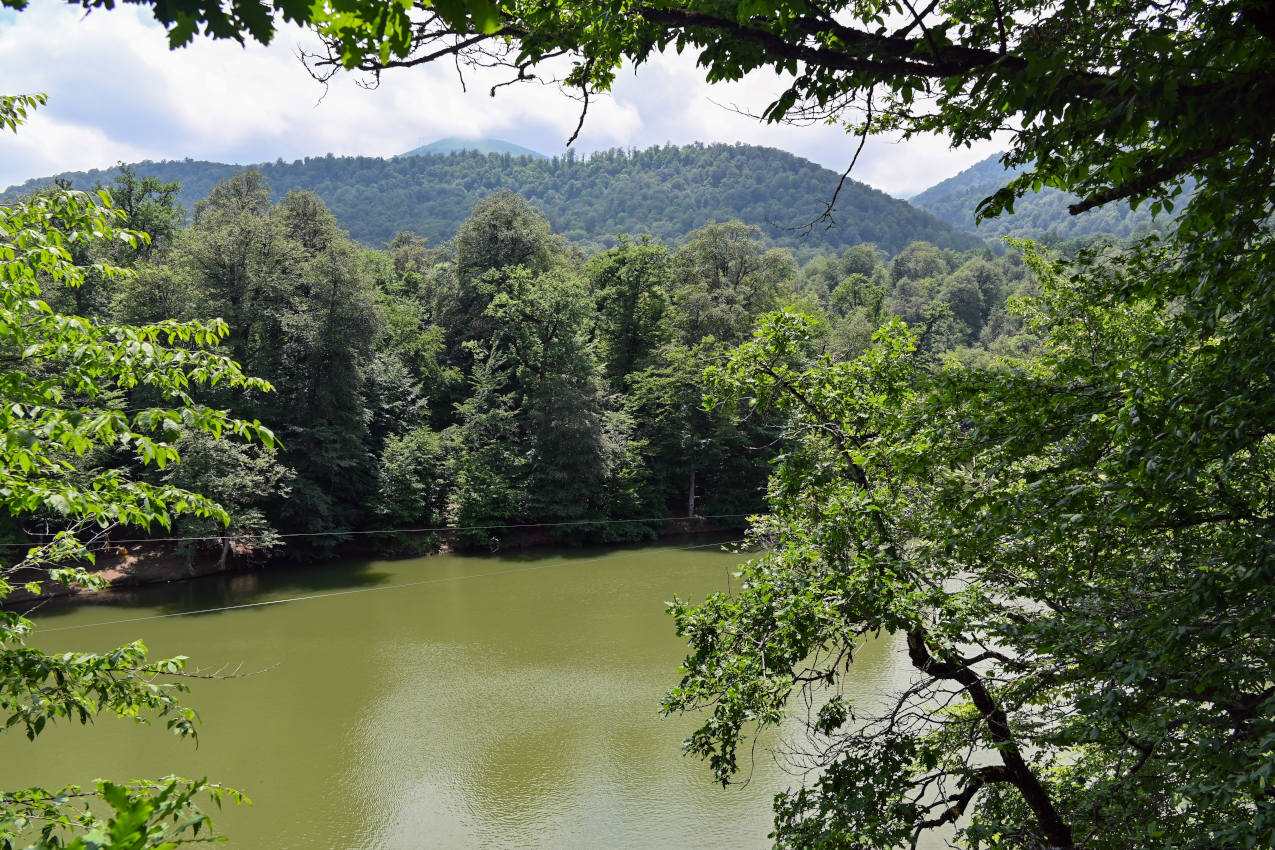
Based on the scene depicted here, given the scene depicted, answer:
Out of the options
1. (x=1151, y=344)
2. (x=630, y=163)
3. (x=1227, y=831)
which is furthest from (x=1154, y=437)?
(x=630, y=163)

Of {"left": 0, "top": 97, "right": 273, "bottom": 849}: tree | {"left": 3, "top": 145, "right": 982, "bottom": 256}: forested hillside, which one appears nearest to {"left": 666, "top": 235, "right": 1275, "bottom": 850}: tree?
{"left": 0, "top": 97, "right": 273, "bottom": 849}: tree

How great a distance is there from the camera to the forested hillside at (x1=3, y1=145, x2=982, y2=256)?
363 feet

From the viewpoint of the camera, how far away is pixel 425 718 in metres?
10.3

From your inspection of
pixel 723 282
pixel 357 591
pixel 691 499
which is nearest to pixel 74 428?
pixel 357 591

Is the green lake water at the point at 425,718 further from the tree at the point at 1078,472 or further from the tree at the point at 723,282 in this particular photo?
the tree at the point at 723,282

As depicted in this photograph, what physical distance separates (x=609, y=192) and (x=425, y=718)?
13036cm

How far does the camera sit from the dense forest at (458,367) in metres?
17.4

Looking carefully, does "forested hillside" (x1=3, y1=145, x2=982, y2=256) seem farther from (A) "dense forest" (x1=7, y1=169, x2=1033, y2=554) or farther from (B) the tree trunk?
(B) the tree trunk

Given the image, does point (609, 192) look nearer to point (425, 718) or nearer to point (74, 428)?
point (425, 718)

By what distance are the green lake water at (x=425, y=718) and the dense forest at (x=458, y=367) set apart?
2.49m

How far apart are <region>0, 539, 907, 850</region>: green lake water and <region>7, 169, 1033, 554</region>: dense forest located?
8.18 feet

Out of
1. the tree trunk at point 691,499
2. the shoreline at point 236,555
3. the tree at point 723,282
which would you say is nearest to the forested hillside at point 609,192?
the tree at point 723,282

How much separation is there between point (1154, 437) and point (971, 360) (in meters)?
37.0

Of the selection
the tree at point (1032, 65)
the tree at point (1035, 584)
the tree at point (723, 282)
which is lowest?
the tree at point (1035, 584)
